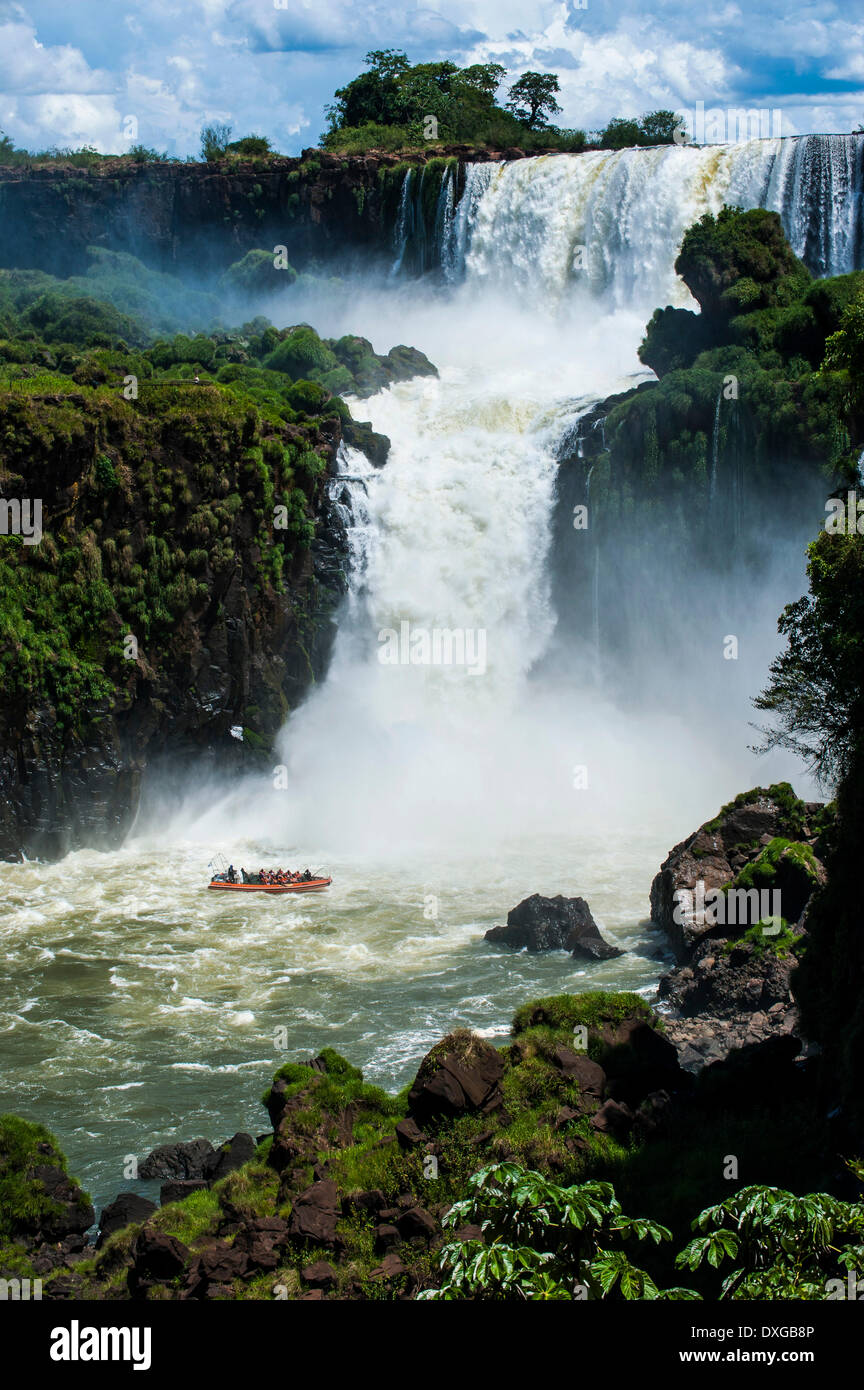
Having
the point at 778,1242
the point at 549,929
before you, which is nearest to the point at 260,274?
the point at 549,929

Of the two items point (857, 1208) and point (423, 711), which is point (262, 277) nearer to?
point (423, 711)

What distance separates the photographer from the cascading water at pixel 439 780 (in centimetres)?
2392

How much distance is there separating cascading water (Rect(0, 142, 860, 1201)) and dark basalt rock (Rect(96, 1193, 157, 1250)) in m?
1.57

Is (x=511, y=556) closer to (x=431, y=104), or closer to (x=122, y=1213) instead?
(x=122, y=1213)

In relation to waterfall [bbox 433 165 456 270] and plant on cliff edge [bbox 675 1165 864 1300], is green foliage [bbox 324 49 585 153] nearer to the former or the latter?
waterfall [bbox 433 165 456 270]

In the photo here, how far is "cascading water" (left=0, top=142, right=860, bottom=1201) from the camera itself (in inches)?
942

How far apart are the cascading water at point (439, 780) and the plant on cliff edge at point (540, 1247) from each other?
458 inches

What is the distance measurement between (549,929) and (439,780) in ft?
42.5

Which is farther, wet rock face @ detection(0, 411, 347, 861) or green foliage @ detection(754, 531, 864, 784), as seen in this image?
wet rock face @ detection(0, 411, 347, 861)

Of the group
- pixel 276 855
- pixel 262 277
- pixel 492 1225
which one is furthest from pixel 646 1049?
pixel 262 277

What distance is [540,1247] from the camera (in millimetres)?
8852

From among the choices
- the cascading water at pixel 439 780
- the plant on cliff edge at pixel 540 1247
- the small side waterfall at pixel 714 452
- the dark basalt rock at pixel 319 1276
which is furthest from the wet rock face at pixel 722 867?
the plant on cliff edge at pixel 540 1247

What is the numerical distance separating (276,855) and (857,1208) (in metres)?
28.2

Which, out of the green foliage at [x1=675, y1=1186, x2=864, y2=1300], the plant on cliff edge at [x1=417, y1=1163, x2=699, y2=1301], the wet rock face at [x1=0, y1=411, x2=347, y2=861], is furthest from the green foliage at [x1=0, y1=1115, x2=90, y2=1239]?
the wet rock face at [x1=0, y1=411, x2=347, y2=861]
